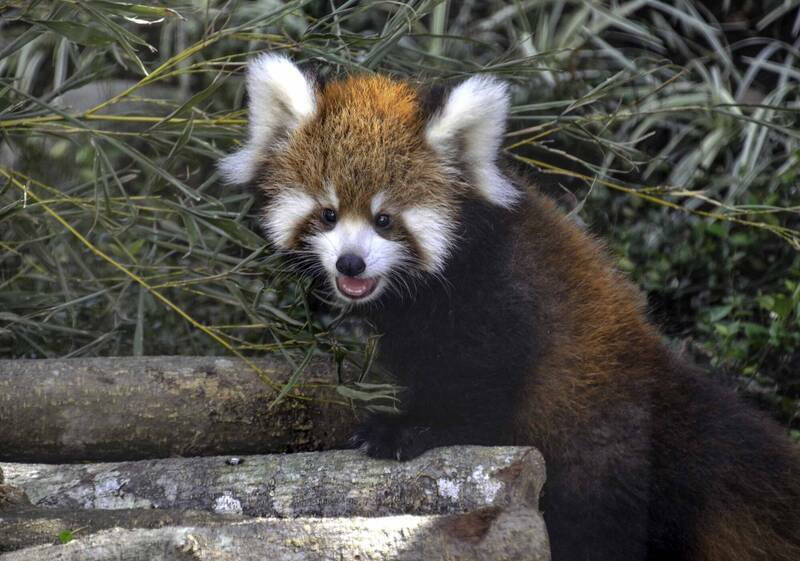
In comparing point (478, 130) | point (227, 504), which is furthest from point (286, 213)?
point (227, 504)

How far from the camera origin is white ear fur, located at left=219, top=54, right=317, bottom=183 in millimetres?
2885

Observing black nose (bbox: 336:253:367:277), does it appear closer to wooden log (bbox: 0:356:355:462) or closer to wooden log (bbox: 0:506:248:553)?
wooden log (bbox: 0:356:355:462)

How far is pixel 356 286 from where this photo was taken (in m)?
2.86

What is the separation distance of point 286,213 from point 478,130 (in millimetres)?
612

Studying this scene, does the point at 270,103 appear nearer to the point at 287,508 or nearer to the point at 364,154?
the point at 364,154

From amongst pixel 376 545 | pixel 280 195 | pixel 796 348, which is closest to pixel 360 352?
pixel 280 195

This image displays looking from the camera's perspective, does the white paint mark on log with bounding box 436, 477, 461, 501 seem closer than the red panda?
Yes

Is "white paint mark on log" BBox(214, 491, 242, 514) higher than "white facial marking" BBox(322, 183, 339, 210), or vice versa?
"white facial marking" BBox(322, 183, 339, 210)

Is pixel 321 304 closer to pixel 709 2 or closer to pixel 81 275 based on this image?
pixel 81 275

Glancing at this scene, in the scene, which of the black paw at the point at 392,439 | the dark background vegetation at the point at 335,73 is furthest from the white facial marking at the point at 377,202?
the black paw at the point at 392,439

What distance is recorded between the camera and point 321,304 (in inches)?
131

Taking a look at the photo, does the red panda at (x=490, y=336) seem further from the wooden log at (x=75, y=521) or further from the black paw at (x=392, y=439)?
the wooden log at (x=75, y=521)

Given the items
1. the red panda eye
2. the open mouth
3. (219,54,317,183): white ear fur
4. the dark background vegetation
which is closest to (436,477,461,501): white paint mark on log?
the dark background vegetation

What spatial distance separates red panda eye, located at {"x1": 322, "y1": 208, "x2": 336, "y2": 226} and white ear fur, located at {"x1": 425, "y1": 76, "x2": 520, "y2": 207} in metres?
0.35
